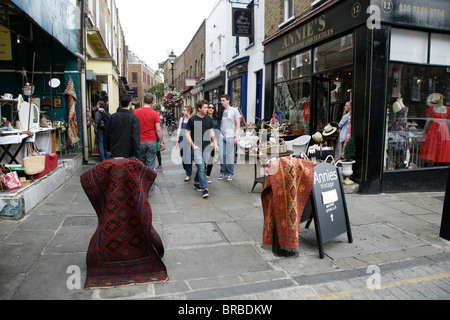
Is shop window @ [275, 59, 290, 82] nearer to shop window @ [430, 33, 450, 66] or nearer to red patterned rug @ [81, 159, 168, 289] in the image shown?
shop window @ [430, 33, 450, 66]

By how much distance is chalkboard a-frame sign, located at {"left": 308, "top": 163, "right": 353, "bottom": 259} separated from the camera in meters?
3.92

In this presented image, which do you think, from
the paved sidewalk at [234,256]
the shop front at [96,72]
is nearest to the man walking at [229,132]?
the paved sidewalk at [234,256]

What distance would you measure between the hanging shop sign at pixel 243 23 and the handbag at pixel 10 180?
32.8ft

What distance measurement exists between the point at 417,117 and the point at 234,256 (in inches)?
240

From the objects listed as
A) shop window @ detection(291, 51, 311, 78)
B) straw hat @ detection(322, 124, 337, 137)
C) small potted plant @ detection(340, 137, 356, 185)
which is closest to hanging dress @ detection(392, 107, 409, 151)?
small potted plant @ detection(340, 137, 356, 185)

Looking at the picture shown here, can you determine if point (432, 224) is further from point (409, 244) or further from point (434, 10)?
point (434, 10)

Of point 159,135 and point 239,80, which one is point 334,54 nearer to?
point 159,135

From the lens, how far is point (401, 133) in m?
7.51

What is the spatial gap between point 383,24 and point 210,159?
4.55 m

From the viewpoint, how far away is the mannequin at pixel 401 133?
24.1ft

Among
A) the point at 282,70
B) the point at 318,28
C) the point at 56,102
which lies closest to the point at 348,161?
the point at 318,28

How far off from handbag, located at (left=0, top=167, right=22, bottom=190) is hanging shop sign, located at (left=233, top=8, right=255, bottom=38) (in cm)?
998

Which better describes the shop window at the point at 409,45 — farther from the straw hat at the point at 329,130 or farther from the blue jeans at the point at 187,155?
the blue jeans at the point at 187,155

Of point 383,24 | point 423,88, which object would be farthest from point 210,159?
point 423,88
